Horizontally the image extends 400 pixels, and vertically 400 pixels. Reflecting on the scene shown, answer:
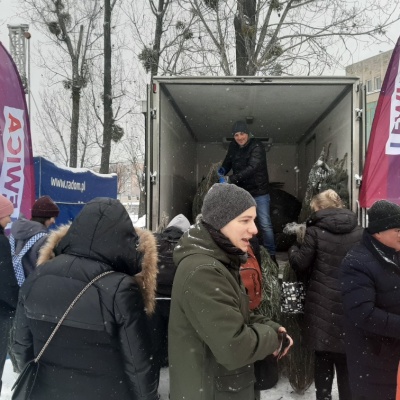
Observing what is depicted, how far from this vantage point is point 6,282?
3.22m

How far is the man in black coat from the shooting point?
7.93 feet

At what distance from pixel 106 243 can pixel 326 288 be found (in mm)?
1982

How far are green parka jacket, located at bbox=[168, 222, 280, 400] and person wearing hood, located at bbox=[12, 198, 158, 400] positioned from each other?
0.20 m

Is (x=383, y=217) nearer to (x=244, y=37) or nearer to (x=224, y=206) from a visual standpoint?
(x=224, y=206)

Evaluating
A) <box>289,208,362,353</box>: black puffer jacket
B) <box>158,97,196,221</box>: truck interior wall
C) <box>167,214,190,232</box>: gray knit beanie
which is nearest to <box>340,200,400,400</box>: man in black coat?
<box>289,208,362,353</box>: black puffer jacket

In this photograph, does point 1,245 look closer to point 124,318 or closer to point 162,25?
point 124,318

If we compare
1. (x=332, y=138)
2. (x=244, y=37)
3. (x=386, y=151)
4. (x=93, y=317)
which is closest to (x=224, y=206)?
(x=93, y=317)

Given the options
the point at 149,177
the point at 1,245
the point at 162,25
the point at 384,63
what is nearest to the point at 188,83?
the point at 149,177

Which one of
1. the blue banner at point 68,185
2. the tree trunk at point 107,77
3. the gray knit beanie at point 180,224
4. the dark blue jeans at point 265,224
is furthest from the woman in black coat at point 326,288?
the tree trunk at point 107,77

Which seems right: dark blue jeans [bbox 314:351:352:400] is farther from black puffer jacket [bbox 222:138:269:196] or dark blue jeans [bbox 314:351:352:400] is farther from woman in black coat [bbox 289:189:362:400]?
black puffer jacket [bbox 222:138:269:196]

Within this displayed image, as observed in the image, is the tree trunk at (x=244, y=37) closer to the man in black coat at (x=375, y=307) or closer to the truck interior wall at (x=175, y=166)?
the truck interior wall at (x=175, y=166)

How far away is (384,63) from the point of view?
36250 mm

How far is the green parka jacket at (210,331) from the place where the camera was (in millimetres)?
1749

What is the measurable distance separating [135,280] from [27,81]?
25.5 ft
